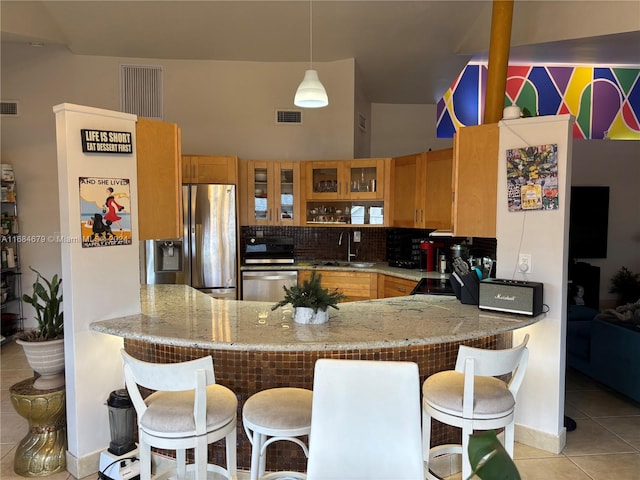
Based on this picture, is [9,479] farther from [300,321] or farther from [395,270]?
[395,270]

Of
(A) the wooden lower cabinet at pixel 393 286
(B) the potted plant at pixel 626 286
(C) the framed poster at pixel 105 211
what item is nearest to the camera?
(C) the framed poster at pixel 105 211

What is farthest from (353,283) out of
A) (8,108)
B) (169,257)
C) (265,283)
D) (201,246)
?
(8,108)

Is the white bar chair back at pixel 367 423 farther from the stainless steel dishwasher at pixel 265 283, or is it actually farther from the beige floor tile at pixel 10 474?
the stainless steel dishwasher at pixel 265 283

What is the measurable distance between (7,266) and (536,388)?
580cm

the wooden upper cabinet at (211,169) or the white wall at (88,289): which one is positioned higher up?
the wooden upper cabinet at (211,169)

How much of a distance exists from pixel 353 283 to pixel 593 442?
285 cm

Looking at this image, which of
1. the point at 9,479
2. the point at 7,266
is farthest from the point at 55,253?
the point at 9,479

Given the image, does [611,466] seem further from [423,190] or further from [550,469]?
[423,190]

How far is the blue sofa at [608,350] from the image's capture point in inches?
143

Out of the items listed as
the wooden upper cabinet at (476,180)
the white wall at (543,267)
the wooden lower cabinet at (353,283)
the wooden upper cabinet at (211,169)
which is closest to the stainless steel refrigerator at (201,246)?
the wooden upper cabinet at (211,169)

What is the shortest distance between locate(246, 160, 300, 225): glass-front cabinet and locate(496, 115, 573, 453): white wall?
10.0ft

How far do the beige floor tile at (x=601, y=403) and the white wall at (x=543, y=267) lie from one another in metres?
0.80

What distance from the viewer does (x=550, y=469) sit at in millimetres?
2820

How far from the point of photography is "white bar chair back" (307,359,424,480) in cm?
153
